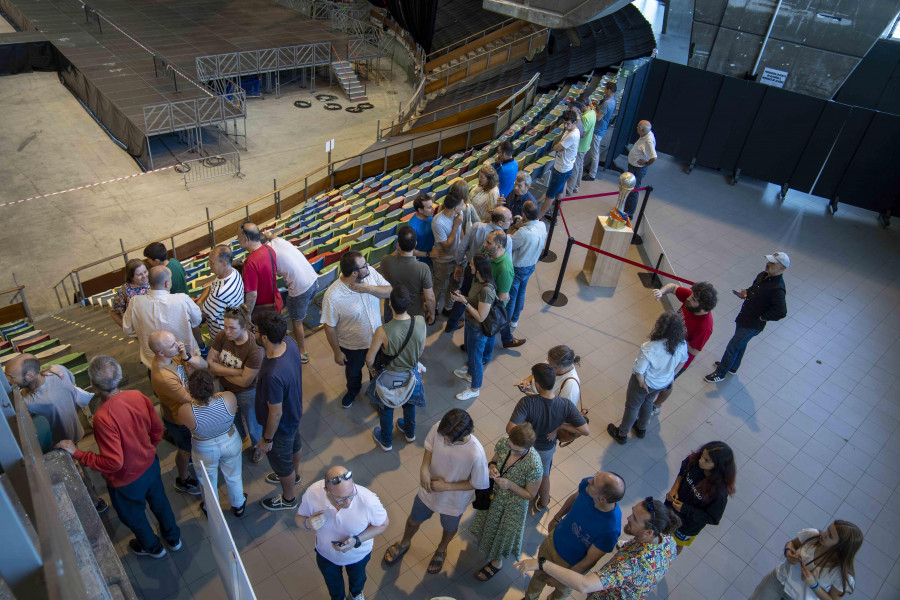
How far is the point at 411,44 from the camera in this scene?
2109cm

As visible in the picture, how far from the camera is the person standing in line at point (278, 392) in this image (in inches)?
163

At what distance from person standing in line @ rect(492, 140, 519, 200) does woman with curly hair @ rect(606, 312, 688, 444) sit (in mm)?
3151

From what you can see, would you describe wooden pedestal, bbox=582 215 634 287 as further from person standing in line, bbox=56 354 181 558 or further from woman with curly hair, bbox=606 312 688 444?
person standing in line, bbox=56 354 181 558

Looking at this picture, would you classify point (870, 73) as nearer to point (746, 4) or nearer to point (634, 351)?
point (746, 4)

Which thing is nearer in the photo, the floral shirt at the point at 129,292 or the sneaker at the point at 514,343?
the floral shirt at the point at 129,292

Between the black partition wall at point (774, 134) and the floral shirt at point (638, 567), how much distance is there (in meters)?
9.89

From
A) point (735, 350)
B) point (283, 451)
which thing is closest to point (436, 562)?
point (283, 451)

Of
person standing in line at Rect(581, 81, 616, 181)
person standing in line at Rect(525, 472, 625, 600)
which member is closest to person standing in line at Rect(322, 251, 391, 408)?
person standing in line at Rect(525, 472, 625, 600)

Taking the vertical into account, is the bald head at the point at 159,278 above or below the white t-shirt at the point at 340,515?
above

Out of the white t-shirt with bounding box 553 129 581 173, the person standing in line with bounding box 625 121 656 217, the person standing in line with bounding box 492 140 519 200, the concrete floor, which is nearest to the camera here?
the person standing in line with bounding box 492 140 519 200

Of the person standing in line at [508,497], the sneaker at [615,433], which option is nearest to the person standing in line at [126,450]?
the person standing in line at [508,497]

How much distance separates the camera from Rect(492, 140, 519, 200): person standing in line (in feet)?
24.9

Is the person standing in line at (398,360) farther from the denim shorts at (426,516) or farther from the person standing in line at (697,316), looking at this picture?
the person standing in line at (697,316)

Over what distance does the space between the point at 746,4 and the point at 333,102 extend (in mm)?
11448
